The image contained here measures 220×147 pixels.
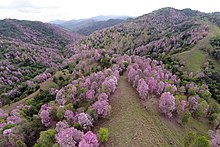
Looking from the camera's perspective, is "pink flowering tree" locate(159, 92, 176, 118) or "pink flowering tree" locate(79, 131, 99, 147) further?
"pink flowering tree" locate(159, 92, 176, 118)

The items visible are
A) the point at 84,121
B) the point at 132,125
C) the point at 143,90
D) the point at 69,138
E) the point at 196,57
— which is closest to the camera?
the point at 69,138

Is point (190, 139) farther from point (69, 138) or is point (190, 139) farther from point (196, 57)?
point (196, 57)

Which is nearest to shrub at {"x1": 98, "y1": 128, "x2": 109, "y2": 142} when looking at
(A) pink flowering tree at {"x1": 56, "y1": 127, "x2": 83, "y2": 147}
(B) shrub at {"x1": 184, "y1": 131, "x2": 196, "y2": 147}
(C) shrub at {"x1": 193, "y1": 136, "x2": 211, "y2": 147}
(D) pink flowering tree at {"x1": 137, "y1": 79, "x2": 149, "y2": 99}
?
(A) pink flowering tree at {"x1": 56, "y1": 127, "x2": 83, "y2": 147}

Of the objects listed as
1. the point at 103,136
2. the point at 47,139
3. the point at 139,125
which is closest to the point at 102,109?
the point at 103,136

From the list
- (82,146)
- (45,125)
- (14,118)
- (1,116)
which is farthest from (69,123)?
(1,116)

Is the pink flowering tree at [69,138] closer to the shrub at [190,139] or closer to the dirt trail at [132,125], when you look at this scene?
the dirt trail at [132,125]

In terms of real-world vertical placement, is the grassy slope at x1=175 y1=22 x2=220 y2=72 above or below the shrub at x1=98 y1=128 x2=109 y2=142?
below

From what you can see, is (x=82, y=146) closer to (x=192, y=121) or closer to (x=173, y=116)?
(x=173, y=116)

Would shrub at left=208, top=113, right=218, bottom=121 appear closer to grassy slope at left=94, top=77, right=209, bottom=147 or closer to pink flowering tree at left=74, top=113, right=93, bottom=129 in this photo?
grassy slope at left=94, top=77, right=209, bottom=147
